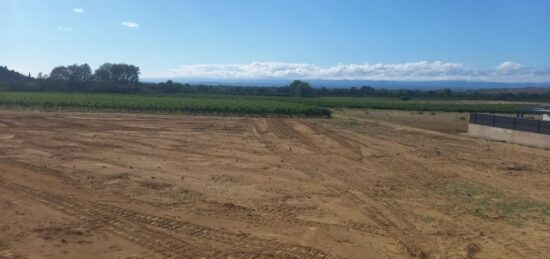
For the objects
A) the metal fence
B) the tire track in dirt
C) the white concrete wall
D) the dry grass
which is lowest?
the dry grass

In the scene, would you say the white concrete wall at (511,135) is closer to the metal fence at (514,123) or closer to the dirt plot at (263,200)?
the metal fence at (514,123)

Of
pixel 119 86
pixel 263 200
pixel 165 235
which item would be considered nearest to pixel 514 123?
pixel 263 200

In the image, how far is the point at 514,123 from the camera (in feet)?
83.5

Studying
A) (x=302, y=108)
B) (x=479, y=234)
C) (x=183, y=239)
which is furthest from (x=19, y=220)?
(x=302, y=108)

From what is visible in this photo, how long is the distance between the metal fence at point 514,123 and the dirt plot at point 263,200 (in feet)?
9.90

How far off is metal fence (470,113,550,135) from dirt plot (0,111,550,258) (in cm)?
302

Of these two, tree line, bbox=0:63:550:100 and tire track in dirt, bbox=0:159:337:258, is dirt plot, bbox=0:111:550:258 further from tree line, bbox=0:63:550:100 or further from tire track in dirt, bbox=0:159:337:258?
tree line, bbox=0:63:550:100

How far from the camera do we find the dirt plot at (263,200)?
7797 millimetres

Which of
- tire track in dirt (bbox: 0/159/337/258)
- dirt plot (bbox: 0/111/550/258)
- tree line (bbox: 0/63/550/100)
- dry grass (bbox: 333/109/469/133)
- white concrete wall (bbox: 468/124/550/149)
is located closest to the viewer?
tire track in dirt (bbox: 0/159/337/258)

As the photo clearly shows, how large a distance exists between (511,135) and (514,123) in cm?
62

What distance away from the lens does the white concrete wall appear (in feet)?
76.1

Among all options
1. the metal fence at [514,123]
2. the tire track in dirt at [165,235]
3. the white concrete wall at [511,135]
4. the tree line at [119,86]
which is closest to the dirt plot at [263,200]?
the tire track in dirt at [165,235]

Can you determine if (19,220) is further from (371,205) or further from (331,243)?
(371,205)

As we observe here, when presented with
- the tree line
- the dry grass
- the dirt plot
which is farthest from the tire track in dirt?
the tree line
